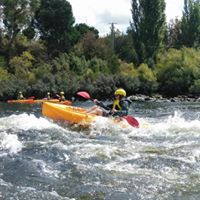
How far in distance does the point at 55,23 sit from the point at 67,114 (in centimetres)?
3712

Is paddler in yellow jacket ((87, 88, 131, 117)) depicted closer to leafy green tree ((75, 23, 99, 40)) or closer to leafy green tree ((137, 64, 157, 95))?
leafy green tree ((137, 64, 157, 95))

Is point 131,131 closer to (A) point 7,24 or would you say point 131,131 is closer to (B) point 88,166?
(B) point 88,166

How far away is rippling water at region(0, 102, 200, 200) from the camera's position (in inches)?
328

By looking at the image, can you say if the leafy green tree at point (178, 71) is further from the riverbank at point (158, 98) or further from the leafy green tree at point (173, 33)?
the leafy green tree at point (173, 33)

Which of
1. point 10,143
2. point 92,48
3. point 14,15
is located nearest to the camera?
point 10,143

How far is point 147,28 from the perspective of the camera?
51.1 meters

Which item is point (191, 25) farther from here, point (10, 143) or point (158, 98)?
point (10, 143)

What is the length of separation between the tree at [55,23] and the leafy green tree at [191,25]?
40.8ft

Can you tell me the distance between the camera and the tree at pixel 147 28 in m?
50.7

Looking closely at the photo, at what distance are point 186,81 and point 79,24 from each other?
755 inches

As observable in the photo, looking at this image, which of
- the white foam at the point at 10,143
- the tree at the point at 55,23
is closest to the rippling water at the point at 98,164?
the white foam at the point at 10,143

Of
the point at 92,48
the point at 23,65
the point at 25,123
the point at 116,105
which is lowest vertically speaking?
the point at 25,123

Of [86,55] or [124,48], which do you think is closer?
[86,55]

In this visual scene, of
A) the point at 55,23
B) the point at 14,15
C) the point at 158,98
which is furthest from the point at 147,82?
the point at 14,15
